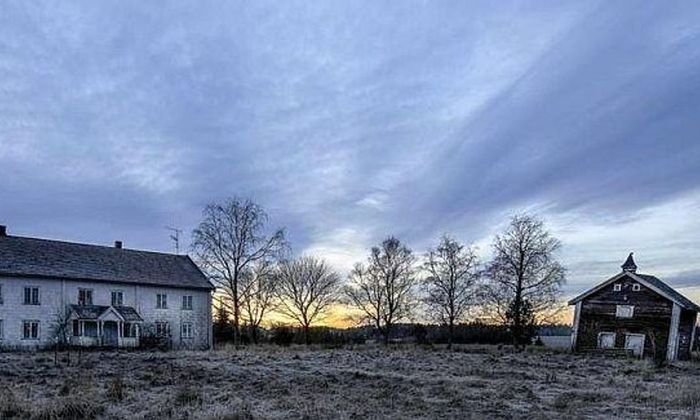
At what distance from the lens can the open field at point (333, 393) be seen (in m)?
12.2

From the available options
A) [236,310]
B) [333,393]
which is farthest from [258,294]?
[333,393]

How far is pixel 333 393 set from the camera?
1512cm

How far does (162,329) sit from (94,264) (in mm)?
6833

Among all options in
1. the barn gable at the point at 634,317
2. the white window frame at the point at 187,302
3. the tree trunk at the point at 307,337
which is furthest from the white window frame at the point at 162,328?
the barn gable at the point at 634,317

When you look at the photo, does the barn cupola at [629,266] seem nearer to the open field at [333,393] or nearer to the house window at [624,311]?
the house window at [624,311]

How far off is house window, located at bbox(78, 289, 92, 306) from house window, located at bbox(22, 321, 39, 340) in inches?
124

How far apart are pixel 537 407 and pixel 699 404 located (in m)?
3.53

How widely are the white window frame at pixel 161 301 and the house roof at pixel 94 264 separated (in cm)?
92

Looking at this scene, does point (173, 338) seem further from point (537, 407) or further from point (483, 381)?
point (537, 407)

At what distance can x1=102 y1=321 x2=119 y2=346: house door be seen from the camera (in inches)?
1667

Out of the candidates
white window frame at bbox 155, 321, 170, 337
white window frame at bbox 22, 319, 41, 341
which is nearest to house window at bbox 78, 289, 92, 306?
white window frame at bbox 22, 319, 41, 341

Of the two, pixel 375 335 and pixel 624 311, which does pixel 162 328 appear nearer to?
pixel 375 335

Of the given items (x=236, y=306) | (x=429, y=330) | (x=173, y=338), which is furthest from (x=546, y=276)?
(x=173, y=338)

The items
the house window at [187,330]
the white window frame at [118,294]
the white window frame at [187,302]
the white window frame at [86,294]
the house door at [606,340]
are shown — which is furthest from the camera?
the white window frame at [187,302]
